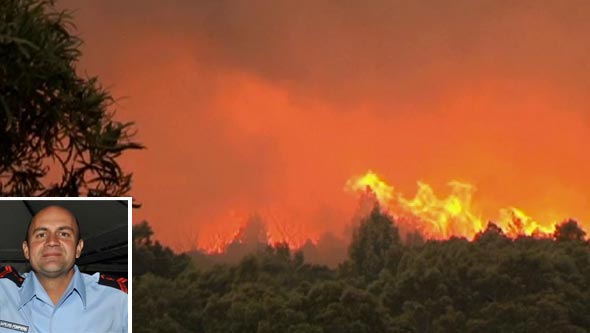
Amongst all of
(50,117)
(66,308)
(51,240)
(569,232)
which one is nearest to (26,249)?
(51,240)

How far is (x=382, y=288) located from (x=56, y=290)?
3986 millimetres

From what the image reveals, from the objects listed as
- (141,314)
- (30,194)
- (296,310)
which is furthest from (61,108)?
(296,310)

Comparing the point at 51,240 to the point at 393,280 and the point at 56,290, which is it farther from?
the point at 393,280

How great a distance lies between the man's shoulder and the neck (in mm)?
50

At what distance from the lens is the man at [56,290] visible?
310 cm

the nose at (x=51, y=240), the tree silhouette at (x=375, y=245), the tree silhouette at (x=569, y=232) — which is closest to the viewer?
the nose at (x=51, y=240)

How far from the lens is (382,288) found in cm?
688

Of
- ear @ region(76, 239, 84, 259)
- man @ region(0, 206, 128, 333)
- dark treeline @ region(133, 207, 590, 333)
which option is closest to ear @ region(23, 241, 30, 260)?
man @ region(0, 206, 128, 333)

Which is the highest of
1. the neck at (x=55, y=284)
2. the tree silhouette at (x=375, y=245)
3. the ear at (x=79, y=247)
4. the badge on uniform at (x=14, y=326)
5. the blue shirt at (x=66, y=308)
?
the tree silhouette at (x=375, y=245)

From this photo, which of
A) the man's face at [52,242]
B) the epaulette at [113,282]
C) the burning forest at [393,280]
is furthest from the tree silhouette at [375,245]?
the man's face at [52,242]

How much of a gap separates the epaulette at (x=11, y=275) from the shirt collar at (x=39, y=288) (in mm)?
18

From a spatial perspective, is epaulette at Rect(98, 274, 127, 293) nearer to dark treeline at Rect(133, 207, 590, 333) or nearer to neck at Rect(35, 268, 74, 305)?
neck at Rect(35, 268, 74, 305)

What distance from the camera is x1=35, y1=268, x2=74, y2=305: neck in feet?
10.2

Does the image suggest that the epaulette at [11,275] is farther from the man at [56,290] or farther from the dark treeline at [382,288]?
the dark treeline at [382,288]
